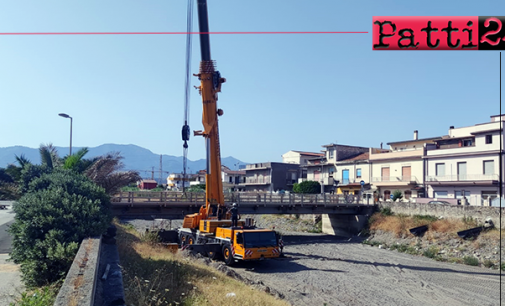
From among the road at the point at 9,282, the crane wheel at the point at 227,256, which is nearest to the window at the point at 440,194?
the crane wheel at the point at 227,256

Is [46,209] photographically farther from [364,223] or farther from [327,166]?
[327,166]

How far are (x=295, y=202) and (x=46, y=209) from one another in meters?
30.3

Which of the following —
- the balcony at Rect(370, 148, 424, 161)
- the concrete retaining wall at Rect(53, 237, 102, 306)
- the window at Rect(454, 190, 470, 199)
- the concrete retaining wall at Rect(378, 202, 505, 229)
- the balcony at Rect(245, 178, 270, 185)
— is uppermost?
the balcony at Rect(370, 148, 424, 161)

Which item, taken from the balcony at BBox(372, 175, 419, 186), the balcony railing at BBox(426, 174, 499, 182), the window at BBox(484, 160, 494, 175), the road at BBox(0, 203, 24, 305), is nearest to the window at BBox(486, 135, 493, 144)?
the window at BBox(484, 160, 494, 175)

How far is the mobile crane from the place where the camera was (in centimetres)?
2202

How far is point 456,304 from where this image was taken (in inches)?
689

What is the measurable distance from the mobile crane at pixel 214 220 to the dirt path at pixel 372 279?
1.22 meters

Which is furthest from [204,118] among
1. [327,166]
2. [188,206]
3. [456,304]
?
[327,166]

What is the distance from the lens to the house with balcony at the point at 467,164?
39.7 metres

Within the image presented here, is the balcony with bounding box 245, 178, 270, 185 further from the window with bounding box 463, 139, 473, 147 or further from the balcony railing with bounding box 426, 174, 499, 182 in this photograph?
the window with bounding box 463, 139, 473, 147

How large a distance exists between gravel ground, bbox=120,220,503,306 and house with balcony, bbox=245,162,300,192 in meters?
40.0

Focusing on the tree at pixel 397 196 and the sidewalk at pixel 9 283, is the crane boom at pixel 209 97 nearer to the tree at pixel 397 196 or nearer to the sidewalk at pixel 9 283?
the sidewalk at pixel 9 283

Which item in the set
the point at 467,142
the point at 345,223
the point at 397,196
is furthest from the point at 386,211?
the point at 467,142

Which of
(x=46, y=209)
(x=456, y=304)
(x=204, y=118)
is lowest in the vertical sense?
(x=456, y=304)
